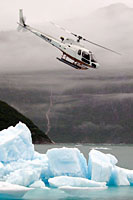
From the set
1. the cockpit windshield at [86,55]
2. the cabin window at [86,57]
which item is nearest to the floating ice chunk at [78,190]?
the cabin window at [86,57]

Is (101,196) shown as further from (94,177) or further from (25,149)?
(25,149)

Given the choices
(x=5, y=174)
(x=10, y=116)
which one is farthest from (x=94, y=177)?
(x=10, y=116)

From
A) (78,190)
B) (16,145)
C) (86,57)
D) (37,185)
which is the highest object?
(86,57)

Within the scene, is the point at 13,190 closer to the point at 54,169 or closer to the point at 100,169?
→ the point at 54,169

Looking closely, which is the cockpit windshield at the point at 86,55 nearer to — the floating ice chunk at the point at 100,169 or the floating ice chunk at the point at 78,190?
the floating ice chunk at the point at 100,169

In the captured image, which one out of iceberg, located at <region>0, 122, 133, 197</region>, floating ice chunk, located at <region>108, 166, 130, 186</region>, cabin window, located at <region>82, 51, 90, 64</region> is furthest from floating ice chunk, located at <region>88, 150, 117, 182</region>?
cabin window, located at <region>82, 51, 90, 64</region>

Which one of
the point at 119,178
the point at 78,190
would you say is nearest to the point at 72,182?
the point at 78,190

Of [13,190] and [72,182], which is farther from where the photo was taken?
[72,182]

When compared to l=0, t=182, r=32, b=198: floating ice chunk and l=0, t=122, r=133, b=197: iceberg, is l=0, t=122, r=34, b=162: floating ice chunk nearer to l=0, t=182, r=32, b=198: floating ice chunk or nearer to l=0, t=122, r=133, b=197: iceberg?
l=0, t=122, r=133, b=197: iceberg
